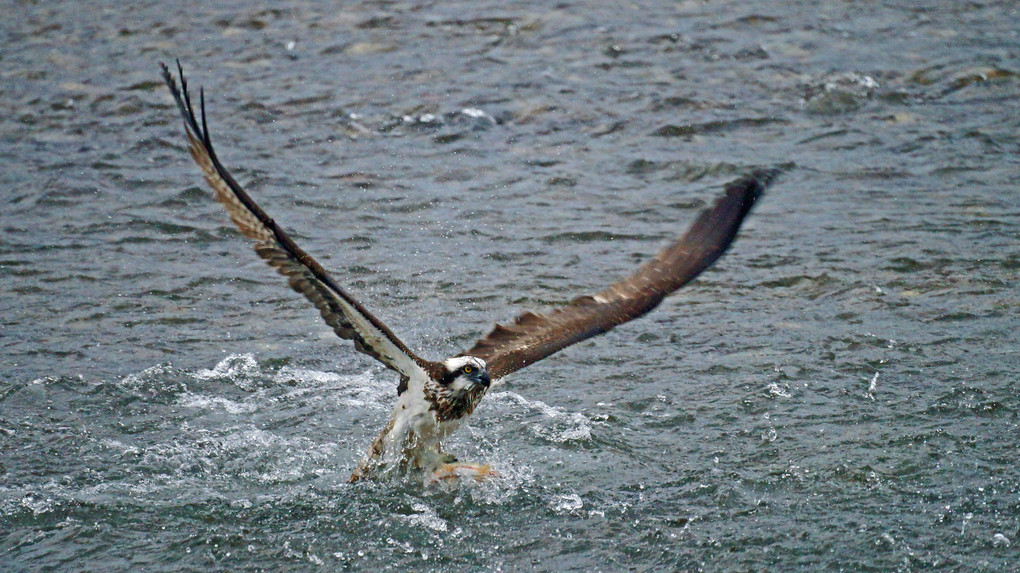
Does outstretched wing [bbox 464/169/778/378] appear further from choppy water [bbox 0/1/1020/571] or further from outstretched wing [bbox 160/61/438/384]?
outstretched wing [bbox 160/61/438/384]

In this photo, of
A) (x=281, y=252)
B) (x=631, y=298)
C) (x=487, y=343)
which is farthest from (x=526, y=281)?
(x=281, y=252)

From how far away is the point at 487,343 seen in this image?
711 centimetres

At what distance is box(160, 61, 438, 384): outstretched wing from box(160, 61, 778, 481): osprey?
0.01 metres

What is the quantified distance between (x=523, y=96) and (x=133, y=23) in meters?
5.27

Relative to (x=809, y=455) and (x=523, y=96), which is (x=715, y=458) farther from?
(x=523, y=96)

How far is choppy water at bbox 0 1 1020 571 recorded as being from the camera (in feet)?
19.5

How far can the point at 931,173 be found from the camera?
1000cm

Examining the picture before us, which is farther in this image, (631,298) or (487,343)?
(487,343)

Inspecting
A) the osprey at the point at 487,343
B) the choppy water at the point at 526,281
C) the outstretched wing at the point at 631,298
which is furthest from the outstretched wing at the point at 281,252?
the choppy water at the point at 526,281

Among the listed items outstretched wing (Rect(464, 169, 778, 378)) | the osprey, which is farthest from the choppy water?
outstretched wing (Rect(464, 169, 778, 378))

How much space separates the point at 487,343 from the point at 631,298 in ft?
3.04

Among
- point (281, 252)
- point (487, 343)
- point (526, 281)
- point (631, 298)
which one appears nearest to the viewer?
point (281, 252)

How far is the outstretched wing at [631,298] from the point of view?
652 centimetres

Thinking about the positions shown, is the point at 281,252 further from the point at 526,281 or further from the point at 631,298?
the point at 526,281
